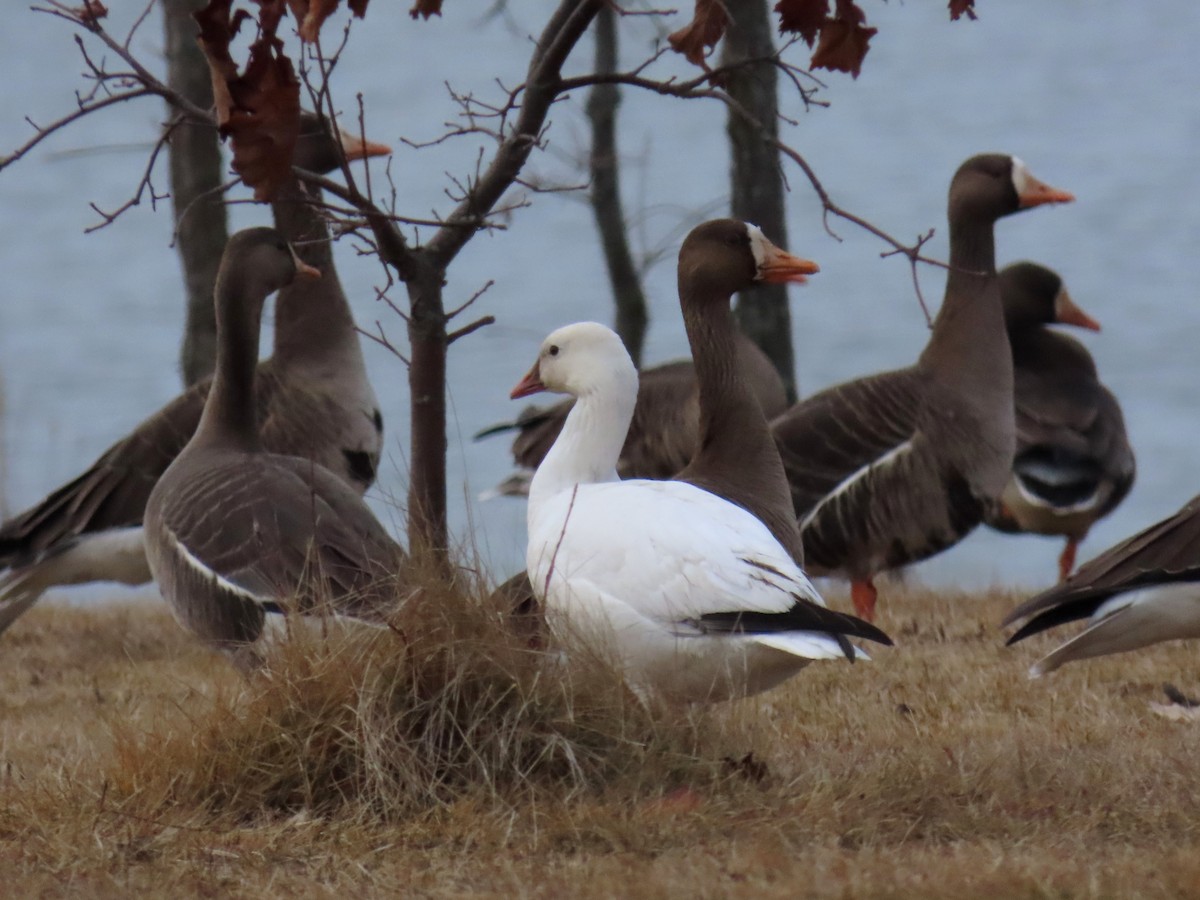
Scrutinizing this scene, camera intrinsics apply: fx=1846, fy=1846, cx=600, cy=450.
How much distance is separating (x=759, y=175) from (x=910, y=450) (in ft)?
6.32

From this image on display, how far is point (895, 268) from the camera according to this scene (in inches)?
1406

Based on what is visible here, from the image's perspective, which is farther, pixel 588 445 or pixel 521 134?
pixel 588 445

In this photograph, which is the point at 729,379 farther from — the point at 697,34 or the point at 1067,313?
the point at 1067,313

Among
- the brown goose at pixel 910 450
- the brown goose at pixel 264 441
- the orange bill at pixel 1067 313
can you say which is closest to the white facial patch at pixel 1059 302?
the orange bill at pixel 1067 313

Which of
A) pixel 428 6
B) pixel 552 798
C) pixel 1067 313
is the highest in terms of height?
pixel 428 6

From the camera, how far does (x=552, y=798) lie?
443cm

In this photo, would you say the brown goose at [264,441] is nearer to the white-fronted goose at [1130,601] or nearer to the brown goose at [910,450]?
the brown goose at [910,450]

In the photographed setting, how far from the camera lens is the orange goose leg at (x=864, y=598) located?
26.9 feet

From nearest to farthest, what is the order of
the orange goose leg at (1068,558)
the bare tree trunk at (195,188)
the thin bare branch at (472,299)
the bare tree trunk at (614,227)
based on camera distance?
the thin bare branch at (472,299) → the bare tree trunk at (195,188) → the orange goose leg at (1068,558) → the bare tree trunk at (614,227)

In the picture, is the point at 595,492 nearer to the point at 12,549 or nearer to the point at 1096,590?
the point at 1096,590

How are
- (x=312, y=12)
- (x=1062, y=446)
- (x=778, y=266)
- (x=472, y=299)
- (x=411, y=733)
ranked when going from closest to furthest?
(x=312, y=12) < (x=411, y=733) < (x=472, y=299) < (x=778, y=266) < (x=1062, y=446)

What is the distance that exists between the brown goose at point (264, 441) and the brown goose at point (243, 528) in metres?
1.26

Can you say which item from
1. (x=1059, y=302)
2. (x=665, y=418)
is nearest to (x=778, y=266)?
(x=665, y=418)

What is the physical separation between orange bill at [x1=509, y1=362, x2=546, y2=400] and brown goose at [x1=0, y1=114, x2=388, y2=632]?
2.29 m
